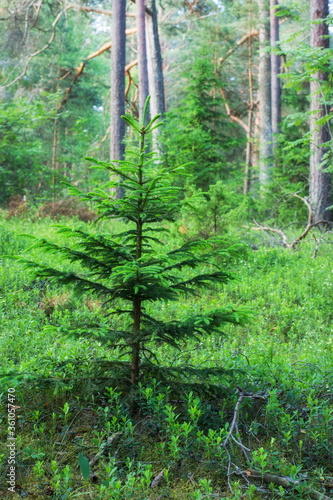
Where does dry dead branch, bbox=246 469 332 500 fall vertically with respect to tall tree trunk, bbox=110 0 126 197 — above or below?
below

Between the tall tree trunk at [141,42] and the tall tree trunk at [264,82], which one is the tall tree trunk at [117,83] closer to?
the tall tree trunk at [141,42]

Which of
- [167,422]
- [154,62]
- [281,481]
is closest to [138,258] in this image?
[167,422]

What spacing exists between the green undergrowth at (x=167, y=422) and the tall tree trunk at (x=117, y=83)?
10.6m

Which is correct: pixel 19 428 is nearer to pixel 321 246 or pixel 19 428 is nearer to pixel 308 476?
pixel 308 476

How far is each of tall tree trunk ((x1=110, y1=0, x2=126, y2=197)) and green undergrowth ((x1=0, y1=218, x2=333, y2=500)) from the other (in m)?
10.6

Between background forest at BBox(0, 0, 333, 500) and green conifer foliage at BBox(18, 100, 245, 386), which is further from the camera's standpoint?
green conifer foliage at BBox(18, 100, 245, 386)

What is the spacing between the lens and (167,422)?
396cm

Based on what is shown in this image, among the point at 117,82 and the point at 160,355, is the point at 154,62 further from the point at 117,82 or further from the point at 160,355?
the point at 160,355

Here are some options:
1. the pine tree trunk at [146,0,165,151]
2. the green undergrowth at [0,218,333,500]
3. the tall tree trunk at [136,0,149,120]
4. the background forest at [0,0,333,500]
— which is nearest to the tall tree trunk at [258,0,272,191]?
the pine tree trunk at [146,0,165,151]

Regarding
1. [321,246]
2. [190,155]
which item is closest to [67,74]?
[190,155]

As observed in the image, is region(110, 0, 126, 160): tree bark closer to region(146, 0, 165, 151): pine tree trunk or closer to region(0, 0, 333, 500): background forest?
region(146, 0, 165, 151): pine tree trunk

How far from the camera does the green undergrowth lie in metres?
3.25

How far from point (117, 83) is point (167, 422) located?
1406 centimetres

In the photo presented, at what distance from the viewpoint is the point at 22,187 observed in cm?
1483
